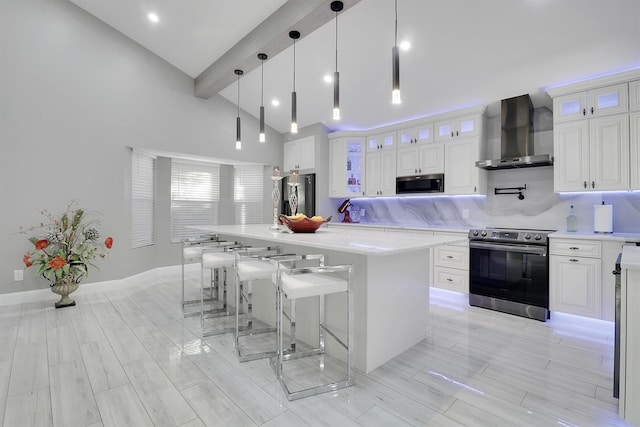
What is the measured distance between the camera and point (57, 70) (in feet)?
12.3

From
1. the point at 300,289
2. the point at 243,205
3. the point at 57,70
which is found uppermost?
the point at 57,70

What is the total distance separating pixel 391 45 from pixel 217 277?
3463 mm

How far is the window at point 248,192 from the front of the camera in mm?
6016

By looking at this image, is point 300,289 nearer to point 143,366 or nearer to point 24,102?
point 143,366

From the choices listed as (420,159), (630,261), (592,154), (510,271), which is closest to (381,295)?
A: (630,261)

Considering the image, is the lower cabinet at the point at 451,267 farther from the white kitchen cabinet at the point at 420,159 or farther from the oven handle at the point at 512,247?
the white kitchen cabinet at the point at 420,159

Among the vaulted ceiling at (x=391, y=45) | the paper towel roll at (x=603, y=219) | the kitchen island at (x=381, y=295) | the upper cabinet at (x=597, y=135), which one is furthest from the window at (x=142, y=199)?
the paper towel roll at (x=603, y=219)

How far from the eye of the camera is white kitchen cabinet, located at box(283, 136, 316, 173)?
558 cm

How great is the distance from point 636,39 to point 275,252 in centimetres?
377

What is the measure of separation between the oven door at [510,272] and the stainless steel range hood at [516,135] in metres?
1.01

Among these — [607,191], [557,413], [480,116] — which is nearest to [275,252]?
[557,413]

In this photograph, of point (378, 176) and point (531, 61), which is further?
point (378, 176)

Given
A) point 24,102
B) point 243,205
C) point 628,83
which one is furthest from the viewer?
point 243,205

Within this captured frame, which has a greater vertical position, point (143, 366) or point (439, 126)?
point (439, 126)
